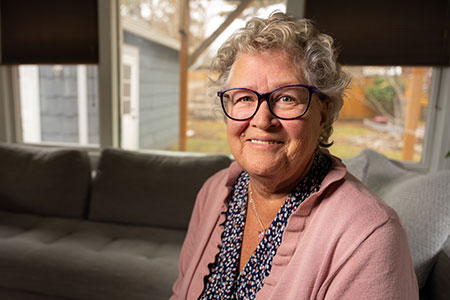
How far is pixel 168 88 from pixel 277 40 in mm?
2231

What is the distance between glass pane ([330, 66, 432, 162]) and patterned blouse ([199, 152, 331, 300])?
1.70 m

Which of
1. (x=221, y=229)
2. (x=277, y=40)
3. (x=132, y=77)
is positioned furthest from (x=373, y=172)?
(x=132, y=77)

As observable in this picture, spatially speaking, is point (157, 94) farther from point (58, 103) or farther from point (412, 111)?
point (412, 111)

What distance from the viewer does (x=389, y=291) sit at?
682mm

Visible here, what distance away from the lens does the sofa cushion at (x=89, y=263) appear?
1.70 m

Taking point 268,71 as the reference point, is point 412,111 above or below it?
below

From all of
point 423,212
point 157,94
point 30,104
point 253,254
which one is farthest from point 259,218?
point 30,104

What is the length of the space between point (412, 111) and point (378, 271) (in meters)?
2.26

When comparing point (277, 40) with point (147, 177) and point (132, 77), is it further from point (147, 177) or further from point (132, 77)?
point (132, 77)

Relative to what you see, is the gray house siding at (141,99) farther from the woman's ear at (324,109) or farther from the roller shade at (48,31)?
the woman's ear at (324,109)

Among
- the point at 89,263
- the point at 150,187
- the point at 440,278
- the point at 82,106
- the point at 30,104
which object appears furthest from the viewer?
the point at 30,104

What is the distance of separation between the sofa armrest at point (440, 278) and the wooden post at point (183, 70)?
2.18 meters

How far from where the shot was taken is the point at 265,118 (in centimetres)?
87

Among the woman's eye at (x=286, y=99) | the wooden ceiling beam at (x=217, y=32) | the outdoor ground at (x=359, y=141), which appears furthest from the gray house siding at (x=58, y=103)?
the woman's eye at (x=286, y=99)
